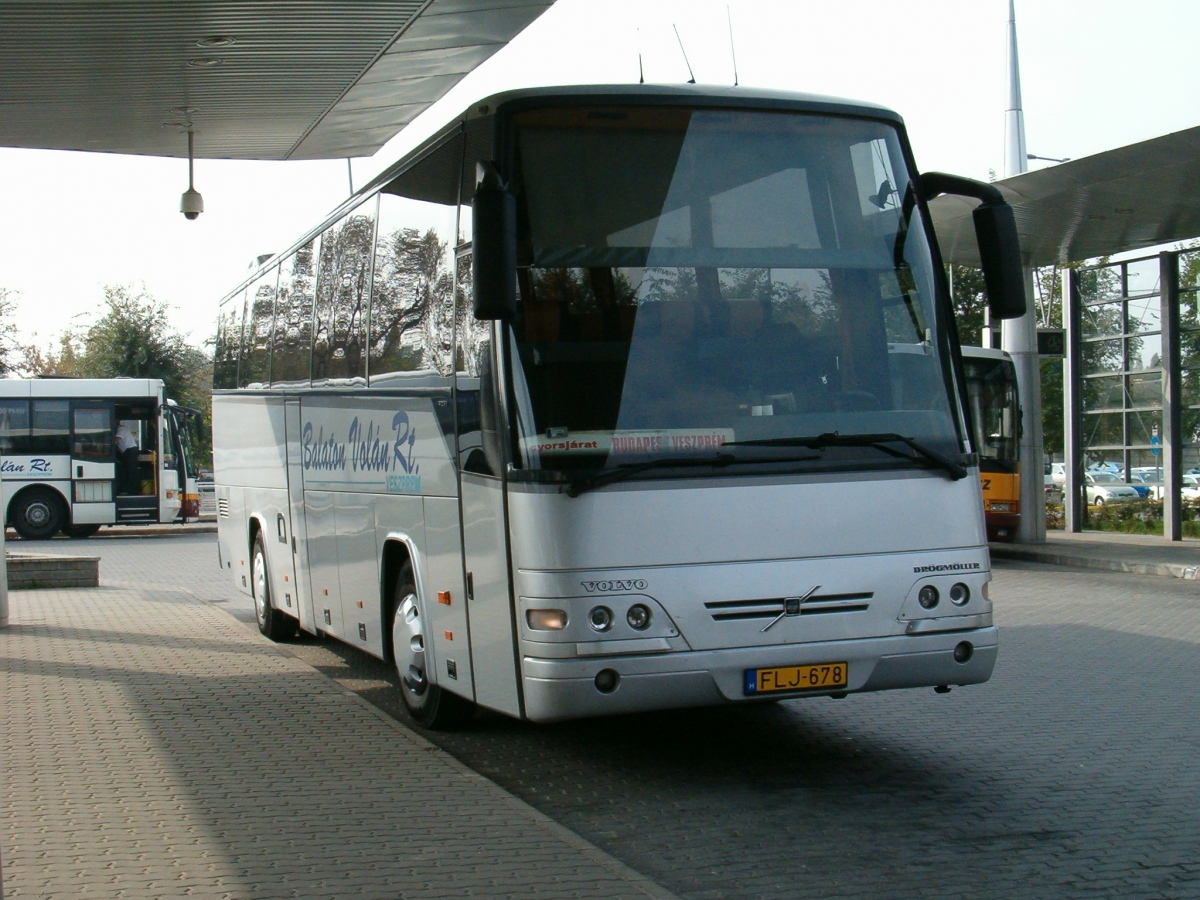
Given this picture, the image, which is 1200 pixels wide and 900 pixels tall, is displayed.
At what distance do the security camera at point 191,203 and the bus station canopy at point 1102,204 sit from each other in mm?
9905

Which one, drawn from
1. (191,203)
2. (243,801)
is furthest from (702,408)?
(191,203)

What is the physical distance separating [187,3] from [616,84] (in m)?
4.76

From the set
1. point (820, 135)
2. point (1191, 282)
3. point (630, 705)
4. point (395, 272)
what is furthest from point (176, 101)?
point (1191, 282)

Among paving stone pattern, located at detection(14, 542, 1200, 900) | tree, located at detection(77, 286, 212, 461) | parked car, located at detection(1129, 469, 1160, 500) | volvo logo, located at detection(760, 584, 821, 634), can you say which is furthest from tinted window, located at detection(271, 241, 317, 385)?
tree, located at detection(77, 286, 212, 461)

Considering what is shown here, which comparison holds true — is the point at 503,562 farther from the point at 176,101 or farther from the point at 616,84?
the point at 176,101

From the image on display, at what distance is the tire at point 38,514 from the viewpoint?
32.1m

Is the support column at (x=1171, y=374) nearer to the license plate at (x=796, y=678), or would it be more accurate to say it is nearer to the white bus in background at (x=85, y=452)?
the license plate at (x=796, y=678)

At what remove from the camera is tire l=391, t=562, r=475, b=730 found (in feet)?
27.9

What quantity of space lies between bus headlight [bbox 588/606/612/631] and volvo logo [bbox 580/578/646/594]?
0.26 feet

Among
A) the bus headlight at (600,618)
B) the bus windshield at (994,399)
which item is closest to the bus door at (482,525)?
the bus headlight at (600,618)

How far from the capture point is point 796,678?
22.1 feet

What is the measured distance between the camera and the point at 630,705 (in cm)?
657

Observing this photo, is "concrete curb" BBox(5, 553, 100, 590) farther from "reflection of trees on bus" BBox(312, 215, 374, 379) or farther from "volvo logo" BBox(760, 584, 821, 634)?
"volvo logo" BBox(760, 584, 821, 634)

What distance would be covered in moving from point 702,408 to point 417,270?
2555 millimetres
